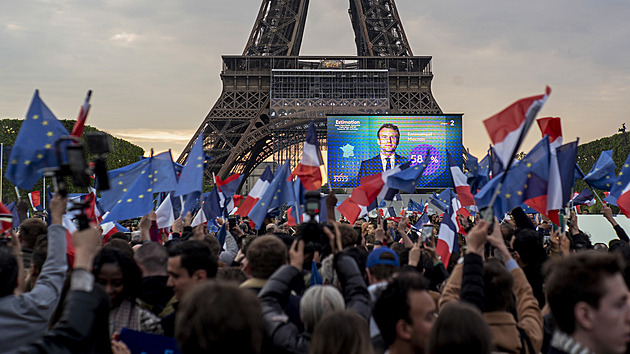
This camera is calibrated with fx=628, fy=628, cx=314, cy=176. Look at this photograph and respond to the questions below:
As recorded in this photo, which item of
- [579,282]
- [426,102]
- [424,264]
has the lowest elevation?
[424,264]

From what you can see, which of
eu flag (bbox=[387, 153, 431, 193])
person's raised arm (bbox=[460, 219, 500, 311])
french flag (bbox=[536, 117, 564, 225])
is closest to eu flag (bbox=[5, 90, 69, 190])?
person's raised arm (bbox=[460, 219, 500, 311])

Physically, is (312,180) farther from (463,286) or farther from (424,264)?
(463,286)

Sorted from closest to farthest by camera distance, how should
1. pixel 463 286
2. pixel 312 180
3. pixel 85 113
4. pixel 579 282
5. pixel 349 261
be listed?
pixel 579 282, pixel 463 286, pixel 349 261, pixel 85 113, pixel 312 180

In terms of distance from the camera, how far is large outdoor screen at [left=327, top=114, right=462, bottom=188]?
32.3m

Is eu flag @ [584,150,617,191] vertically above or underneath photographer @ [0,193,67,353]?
above

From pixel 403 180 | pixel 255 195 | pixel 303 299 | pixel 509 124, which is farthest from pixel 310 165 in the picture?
pixel 303 299

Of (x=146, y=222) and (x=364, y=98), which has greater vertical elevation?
(x=364, y=98)

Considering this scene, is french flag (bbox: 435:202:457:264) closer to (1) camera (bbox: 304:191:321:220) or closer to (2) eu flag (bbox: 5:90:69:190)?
(1) camera (bbox: 304:191:321:220)

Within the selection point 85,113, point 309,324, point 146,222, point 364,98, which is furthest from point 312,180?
point 364,98

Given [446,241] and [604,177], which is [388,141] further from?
[446,241]

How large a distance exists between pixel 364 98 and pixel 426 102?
4373 mm

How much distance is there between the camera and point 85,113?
11.9 ft

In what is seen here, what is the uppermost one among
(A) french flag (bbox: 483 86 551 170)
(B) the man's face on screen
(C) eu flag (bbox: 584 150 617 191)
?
(B) the man's face on screen

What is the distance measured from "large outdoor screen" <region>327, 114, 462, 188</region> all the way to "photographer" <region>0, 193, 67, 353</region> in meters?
29.1
